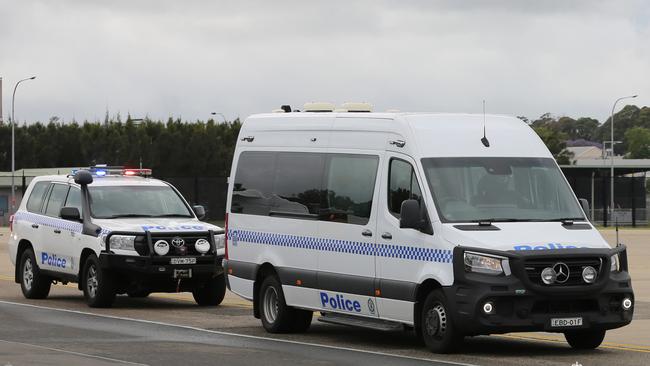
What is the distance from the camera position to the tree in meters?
159

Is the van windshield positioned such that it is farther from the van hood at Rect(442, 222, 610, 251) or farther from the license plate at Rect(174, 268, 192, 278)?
the license plate at Rect(174, 268, 192, 278)

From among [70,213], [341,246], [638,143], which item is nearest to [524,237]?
[341,246]

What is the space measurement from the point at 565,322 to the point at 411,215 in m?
1.86

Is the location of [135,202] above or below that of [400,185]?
below

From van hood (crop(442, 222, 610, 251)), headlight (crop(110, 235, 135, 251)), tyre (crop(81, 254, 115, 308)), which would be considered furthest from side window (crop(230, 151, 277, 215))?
van hood (crop(442, 222, 610, 251))

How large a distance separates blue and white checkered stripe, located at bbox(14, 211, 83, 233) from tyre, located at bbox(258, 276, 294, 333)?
5.13 metres

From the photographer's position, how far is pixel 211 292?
2181 centimetres

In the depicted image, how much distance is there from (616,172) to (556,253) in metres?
99.5

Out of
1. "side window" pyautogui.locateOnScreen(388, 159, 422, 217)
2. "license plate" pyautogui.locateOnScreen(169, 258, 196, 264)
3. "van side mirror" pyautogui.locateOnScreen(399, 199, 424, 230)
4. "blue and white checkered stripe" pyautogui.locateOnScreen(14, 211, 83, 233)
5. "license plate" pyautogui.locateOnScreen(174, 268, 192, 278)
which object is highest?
"side window" pyautogui.locateOnScreen(388, 159, 422, 217)

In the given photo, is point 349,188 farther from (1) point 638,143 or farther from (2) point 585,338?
(1) point 638,143

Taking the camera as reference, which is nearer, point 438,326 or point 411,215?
point 438,326

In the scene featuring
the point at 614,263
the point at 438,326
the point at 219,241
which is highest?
the point at 614,263

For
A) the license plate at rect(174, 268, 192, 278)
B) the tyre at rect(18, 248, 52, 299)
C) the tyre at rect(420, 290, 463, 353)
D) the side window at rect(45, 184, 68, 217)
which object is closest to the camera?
the tyre at rect(420, 290, 463, 353)

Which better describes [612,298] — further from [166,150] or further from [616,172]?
[616,172]
